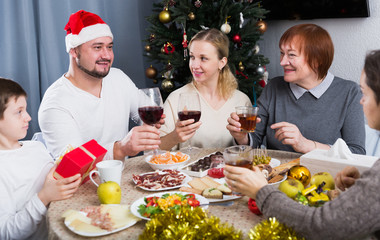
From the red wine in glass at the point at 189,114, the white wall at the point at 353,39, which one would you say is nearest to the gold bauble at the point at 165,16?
the white wall at the point at 353,39

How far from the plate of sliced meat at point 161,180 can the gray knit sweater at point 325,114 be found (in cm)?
80

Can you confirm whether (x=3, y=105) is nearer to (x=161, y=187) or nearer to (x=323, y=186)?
(x=161, y=187)

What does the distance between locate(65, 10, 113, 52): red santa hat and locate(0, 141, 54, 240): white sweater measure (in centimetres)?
93

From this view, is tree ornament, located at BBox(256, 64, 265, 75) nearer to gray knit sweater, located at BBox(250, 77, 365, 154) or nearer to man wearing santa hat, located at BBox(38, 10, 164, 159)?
gray knit sweater, located at BBox(250, 77, 365, 154)

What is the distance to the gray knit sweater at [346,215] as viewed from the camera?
3.08ft

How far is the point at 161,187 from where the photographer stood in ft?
4.82

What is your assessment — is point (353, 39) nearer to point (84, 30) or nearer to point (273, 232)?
point (84, 30)

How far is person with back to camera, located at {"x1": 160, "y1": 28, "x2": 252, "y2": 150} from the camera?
2.56 metres

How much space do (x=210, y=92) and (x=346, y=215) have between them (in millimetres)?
1809

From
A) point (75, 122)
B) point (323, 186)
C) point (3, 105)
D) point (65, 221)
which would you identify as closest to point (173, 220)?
point (65, 221)

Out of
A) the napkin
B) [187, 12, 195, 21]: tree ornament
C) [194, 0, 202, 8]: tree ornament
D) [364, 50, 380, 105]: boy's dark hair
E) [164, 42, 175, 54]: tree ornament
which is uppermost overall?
[194, 0, 202, 8]: tree ornament

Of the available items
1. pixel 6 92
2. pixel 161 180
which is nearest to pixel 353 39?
pixel 161 180

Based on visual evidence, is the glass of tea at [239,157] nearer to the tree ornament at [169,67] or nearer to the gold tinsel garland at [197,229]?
the gold tinsel garland at [197,229]

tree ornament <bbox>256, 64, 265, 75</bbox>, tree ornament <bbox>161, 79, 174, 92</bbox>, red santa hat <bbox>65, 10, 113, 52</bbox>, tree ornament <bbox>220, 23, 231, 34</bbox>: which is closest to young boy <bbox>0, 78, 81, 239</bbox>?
red santa hat <bbox>65, 10, 113, 52</bbox>
